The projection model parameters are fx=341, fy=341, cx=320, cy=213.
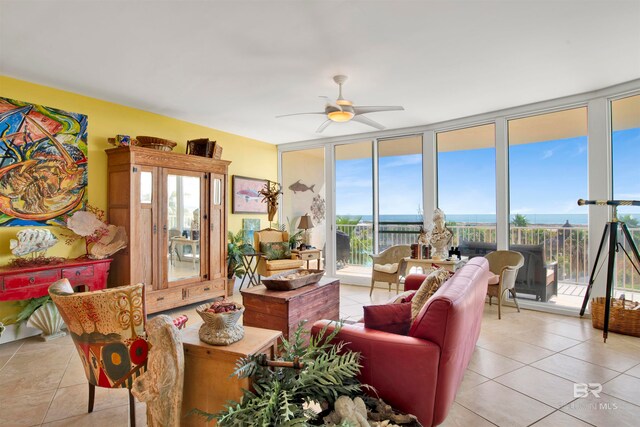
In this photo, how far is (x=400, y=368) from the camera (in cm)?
169

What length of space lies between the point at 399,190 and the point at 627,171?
2870 mm

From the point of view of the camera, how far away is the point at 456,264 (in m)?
4.07

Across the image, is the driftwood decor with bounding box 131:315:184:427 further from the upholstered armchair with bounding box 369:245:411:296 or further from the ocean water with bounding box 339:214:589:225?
the ocean water with bounding box 339:214:589:225

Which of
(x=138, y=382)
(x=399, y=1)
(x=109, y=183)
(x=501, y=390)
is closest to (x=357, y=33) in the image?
(x=399, y=1)

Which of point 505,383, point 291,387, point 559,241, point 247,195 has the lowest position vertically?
point 505,383

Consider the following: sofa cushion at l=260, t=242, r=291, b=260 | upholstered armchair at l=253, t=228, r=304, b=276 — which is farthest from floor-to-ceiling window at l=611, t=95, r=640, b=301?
sofa cushion at l=260, t=242, r=291, b=260

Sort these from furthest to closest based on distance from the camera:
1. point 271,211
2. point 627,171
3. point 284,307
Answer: point 271,211, point 627,171, point 284,307

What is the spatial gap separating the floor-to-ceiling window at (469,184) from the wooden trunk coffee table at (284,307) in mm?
2944

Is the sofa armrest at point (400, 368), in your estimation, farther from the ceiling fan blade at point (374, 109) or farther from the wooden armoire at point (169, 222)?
the wooden armoire at point (169, 222)

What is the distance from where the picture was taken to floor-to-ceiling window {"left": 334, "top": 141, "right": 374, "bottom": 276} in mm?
6133

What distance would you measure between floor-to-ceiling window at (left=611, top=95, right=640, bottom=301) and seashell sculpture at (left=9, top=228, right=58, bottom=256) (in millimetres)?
6110

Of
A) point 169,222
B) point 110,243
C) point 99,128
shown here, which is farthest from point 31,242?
point 99,128

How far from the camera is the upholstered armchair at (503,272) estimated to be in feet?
13.1

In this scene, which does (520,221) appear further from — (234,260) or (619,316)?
(234,260)
